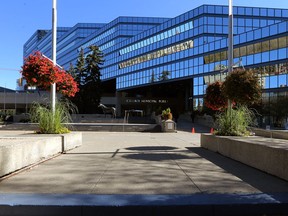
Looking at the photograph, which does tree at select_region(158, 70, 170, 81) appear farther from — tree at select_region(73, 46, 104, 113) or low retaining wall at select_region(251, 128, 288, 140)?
low retaining wall at select_region(251, 128, 288, 140)

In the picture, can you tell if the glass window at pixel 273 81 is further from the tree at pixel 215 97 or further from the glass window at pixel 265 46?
the tree at pixel 215 97

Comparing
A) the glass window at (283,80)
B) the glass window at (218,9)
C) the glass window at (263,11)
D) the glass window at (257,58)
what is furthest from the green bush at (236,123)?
the glass window at (263,11)

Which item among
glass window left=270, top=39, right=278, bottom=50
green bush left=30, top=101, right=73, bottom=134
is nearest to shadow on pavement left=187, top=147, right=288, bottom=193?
green bush left=30, top=101, right=73, bottom=134

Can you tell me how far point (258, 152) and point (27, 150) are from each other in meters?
5.97

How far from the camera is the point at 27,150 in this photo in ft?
32.8

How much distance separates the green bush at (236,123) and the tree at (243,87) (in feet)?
1.59

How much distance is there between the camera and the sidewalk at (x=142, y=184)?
6305 millimetres

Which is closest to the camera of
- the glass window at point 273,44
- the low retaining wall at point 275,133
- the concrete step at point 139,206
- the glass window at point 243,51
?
the concrete step at point 139,206

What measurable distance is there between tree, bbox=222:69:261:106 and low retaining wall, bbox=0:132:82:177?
20.7 ft

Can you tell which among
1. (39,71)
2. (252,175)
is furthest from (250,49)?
(252,175)

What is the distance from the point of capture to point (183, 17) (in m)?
65.9

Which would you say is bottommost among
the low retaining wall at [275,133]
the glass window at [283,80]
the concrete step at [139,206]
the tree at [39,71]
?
the concrete step at [139,206]

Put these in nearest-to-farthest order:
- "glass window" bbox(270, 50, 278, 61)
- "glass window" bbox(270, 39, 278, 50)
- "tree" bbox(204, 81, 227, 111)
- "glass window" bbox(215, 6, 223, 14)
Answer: "tree" bbox(204, 81, 227, 111) < "glass window" bbox(270, 50, 278, 61) < "glass window" bbox(270, 39, 278, 50) < "glass window" bbox(215, 6, 223, 14)

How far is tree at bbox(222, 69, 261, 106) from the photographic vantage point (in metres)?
13.8
